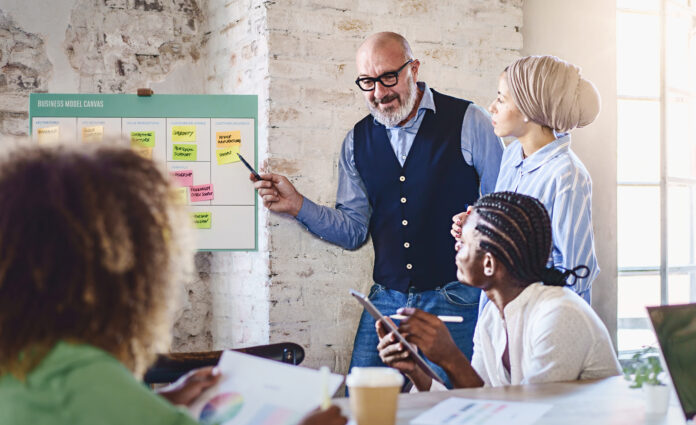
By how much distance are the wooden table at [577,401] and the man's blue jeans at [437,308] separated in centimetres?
111

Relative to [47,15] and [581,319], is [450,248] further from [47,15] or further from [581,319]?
[47,15]

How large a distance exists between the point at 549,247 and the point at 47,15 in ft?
8.26

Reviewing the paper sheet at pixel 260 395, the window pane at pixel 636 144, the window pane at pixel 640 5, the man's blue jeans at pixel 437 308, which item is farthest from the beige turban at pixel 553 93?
the paper sheet at pixel 260 395

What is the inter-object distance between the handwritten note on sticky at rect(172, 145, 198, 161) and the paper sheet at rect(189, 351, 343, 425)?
1.69 m

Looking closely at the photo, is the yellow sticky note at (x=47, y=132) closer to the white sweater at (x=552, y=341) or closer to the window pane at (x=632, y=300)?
the white sweater at (x=552, y=341)

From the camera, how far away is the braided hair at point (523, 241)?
6.07 ft

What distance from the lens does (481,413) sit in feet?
4.46

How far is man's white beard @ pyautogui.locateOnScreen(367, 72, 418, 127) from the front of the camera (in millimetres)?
2809

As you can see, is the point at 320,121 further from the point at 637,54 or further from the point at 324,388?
the point at 324,388

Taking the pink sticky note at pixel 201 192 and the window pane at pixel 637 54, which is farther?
the window pane at pixel 637 54

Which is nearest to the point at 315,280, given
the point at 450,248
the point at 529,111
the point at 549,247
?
the point at 450,248

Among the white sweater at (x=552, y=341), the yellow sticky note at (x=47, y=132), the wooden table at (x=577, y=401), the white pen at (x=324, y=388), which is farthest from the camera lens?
the yellow sticky note at (x=47, y=132)

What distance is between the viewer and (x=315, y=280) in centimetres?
293

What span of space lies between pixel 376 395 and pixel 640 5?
2615 millimetres
